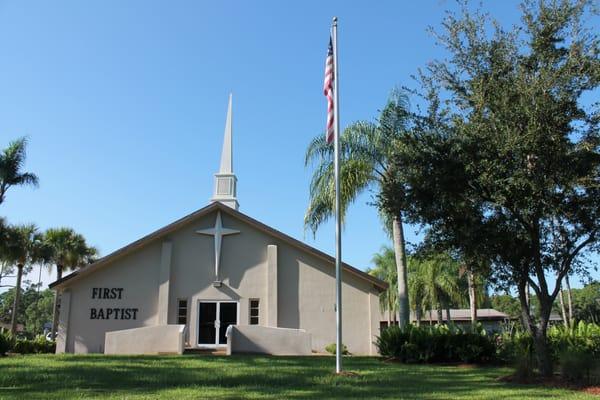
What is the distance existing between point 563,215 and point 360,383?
5.63 m

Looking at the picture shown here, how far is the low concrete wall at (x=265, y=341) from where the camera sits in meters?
19.1

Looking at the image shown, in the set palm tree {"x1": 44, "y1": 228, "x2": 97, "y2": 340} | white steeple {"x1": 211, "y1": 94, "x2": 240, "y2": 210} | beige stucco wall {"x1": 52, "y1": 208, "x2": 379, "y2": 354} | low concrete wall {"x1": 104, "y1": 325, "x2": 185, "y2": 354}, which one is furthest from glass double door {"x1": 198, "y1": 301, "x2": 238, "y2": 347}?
palm tree {"x1": 44, "y1": 228, "x2": 97, "y2": 340}

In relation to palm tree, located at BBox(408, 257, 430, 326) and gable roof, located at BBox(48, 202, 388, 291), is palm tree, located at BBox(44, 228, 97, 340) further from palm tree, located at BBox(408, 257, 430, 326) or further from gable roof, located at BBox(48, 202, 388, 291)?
palm tree, located at BBox(408, 257, 430, 326)

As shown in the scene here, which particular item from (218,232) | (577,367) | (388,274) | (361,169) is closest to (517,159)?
(577,367)

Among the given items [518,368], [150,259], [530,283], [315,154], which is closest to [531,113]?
[530,283]

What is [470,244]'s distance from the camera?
470 inches

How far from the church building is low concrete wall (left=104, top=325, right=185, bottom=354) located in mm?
1067

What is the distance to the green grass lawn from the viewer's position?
9.66 metres

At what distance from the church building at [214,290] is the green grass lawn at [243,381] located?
237 inches

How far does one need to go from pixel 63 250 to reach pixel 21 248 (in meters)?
3.71

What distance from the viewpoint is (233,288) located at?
21.8m

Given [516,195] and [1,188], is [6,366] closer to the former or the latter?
[1,188]

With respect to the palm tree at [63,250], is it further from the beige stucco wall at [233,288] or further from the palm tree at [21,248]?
the beige stucco wall at [233,288]

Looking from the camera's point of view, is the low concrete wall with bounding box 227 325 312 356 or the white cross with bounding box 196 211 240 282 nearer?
the low concrete wall with bounding box 227 325 312 356
